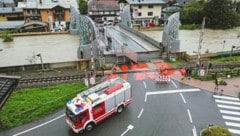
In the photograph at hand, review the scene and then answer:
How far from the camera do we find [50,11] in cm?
6119

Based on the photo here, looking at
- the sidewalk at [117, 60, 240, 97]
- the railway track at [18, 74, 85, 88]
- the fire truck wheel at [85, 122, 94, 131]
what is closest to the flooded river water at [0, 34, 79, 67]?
the railway track at [18, 74, 85, 88]

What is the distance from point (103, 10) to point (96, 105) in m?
58.9

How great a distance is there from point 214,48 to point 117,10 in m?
39.9

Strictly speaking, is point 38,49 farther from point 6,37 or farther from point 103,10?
point 103,10

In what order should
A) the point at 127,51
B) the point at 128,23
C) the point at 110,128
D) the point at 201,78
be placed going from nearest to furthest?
the point at 110,128
the point at 201,78
the point at 127,51
the point at 128,23

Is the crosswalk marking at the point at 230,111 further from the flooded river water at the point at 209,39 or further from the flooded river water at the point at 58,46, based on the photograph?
the flooded river water at the point at 58,46

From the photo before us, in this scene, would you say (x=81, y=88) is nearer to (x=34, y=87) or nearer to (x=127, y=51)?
(x=34, y=87)

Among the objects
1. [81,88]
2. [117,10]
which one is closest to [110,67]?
[81,88]

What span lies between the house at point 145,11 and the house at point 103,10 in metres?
7.86

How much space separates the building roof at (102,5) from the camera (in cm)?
7255

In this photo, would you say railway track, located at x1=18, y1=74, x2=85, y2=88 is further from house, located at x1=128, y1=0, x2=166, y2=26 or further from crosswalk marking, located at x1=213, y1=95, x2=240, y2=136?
house, located at x1=128, y1=0, x2=166, y2=26

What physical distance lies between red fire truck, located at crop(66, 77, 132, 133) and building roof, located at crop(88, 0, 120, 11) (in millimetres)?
55522

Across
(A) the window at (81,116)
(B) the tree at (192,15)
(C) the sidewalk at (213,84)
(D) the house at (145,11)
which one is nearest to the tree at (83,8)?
(D) the house at (145,11)

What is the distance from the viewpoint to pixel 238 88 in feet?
83.2
